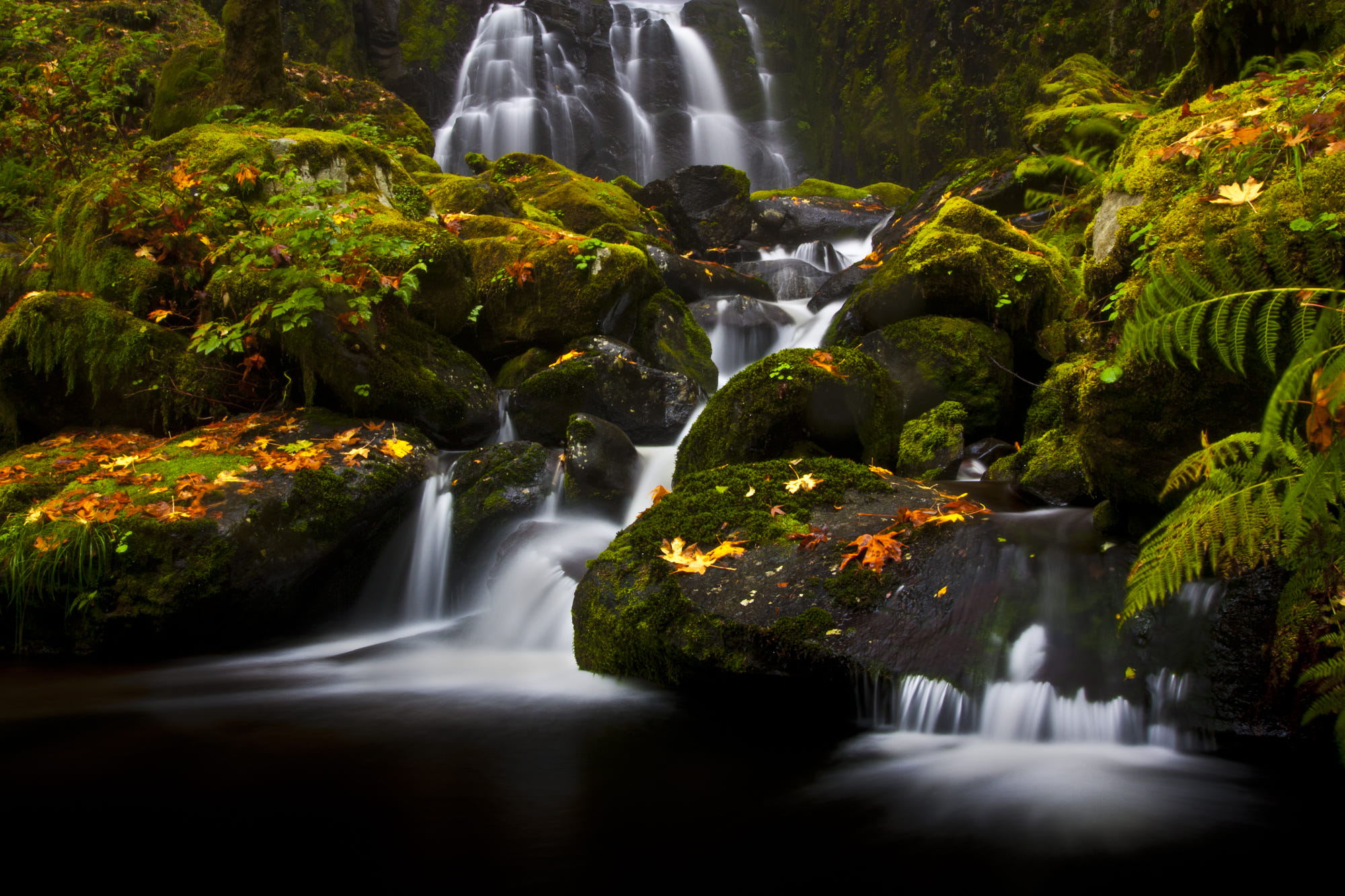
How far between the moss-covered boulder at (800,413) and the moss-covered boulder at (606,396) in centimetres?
171

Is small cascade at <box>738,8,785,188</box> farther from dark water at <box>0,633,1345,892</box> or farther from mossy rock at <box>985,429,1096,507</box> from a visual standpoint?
dark water at <box>0,633,1345,892</box>

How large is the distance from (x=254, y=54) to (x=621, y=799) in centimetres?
1032

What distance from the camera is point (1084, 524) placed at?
3908 mm

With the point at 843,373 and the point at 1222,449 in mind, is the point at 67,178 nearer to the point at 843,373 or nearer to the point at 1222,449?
the point at 843,373

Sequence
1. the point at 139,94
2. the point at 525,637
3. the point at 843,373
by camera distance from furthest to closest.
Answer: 1. the point at 139,94
2. the point at 843,373
3. the point at 525,637

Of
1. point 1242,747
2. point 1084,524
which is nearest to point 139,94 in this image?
point 1084,524

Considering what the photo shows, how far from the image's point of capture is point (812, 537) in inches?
150

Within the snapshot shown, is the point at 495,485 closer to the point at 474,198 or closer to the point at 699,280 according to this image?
the point at 474,198

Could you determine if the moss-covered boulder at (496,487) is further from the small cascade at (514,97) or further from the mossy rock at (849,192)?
the small cascade at (514,97)

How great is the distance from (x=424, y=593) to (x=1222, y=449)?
4918 mm

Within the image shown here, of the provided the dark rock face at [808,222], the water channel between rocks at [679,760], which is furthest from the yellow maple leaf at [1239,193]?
the dark rock face at [808,222]

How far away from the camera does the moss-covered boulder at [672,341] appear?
326 inches

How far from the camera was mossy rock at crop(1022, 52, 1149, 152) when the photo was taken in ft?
28.9

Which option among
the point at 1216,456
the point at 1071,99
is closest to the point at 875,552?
the point at 1216,456
